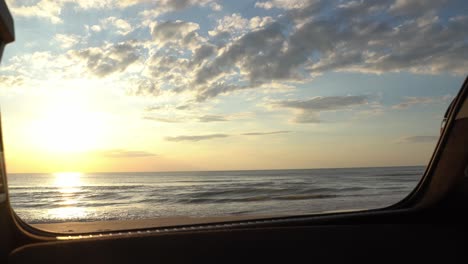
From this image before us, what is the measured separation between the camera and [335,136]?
46.1ft

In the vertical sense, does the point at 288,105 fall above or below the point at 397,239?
above

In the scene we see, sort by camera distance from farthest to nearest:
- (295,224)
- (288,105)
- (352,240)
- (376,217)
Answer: (288,105)
(376,217)
(295,224)
(352,240)

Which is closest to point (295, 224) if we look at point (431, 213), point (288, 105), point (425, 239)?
point (425, 239)

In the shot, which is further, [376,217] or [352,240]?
[376,217]

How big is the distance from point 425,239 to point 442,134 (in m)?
0.75

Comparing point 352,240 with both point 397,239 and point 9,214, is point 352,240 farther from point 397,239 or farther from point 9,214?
point 9,214

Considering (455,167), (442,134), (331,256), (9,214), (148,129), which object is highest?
(148,129)

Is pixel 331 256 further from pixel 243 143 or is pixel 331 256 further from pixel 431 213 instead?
pixel 243 143

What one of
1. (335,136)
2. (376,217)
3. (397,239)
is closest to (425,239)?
(397,239)

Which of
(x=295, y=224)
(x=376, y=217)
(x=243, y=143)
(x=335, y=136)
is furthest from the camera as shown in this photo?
(x=243, y=143)

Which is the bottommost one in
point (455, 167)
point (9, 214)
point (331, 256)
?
point (331, 256)

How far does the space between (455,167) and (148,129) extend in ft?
42.9

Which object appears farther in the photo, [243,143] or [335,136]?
[243,143]

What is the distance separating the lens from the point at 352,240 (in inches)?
73.0
